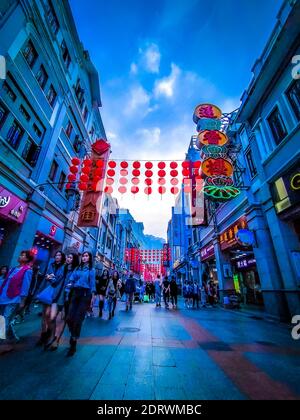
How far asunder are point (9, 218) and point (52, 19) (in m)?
12.8

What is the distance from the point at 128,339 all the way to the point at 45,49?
14915mm

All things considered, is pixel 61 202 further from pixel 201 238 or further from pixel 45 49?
pixel 201 238

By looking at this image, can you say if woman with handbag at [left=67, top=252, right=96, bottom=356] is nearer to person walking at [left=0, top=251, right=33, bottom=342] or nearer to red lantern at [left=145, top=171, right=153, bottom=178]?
person walking at [left=0, top=251, right=33, bottom=342]

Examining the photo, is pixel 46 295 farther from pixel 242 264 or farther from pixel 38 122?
pixel 242 264

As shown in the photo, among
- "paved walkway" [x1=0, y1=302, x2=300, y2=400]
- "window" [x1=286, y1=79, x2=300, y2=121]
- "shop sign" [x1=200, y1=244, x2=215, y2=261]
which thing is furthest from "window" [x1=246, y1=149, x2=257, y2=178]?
A: "paved walkway" [x1=0, y1=302, x2=300, y2=400]

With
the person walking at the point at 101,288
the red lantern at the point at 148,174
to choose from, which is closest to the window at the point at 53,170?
the red lantern at the point at 148,174

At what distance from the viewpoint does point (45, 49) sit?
36.1ft

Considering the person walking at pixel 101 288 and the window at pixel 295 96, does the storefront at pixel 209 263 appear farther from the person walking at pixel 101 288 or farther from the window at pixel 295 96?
the window at pixel 295 96

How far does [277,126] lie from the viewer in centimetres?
1002

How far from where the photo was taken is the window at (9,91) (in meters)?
8.24

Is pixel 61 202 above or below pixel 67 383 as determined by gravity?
above

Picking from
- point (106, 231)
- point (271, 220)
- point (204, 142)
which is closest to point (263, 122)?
point (204, 142)

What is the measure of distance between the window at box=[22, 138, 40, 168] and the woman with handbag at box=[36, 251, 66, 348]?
7831 millimetres
